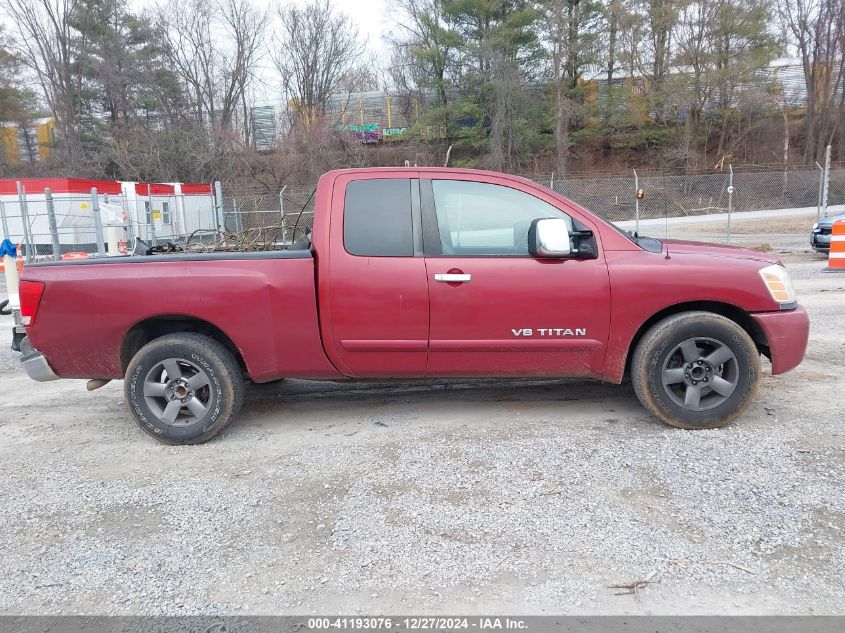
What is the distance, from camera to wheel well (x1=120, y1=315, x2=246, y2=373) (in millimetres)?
4238

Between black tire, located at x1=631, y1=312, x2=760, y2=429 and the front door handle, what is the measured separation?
1265 mm

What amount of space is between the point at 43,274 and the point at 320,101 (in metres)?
41.2

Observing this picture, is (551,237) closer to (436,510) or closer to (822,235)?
(436,510)

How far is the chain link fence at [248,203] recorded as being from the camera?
2027 centimetres

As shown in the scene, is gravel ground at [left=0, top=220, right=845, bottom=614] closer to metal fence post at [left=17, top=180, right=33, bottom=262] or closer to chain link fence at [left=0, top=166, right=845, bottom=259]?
metal fence post at [left=17, top=180, right=33, bottom=262]

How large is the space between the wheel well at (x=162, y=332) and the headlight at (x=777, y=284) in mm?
3609

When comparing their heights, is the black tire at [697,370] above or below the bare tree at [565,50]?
below

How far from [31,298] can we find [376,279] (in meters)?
2.35

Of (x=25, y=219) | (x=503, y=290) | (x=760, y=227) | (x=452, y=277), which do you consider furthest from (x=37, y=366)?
(x=760, y=227)

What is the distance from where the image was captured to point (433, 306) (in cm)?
402

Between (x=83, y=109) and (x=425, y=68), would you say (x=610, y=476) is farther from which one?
(x=83, y=109)

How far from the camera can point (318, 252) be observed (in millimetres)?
4078

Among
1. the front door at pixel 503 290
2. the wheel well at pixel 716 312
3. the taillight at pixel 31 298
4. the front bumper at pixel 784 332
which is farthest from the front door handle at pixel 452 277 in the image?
the taillight at pixel 31 298

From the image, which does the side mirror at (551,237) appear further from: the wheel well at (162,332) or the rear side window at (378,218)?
the wheel well at (162,332)
